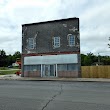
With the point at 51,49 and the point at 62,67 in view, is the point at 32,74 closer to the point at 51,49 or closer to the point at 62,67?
the point at 51,49

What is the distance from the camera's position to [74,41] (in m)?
40.1

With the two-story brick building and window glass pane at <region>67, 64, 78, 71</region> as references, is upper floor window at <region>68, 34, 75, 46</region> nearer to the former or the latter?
the two-story brick building

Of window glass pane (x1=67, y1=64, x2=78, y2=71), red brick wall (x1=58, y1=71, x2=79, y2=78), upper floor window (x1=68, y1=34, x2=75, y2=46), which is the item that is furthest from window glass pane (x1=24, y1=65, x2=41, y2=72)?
upper floor window (x1=68, y1=34, x2=75, y2=46)

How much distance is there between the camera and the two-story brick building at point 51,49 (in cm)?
3994

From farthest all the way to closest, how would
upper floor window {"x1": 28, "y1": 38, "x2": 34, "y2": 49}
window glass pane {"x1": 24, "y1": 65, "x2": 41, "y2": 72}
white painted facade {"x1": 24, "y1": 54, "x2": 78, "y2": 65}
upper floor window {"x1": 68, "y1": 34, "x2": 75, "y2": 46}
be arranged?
upper floor window {"x1": 28, "y1": 38, "x2": 34, "y2": 49}
window glass pane {"x1": 24, "y1": 65, "x2": 41, "y2": 72}
upper floor window {"x1": 68, "y1": 34, "x2": 75, "y2": 46}
white painted facade {"x1": 24, "y1": 54, "x2": 78, "y2": 65}

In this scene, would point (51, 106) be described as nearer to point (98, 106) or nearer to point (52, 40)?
point (98, 106)

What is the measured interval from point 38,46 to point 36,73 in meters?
4.49

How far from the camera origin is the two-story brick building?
3994 cm

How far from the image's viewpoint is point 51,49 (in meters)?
41.8

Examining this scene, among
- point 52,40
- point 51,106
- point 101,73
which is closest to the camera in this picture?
point 51,106

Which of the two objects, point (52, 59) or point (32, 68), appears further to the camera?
point (32, 68)

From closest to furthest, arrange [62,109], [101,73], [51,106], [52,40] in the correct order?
[62,109] → [51,106] → [101,73] → [52,40]

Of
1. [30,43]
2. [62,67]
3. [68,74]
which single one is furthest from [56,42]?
[68,74]

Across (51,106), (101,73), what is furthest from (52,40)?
(51,106)
